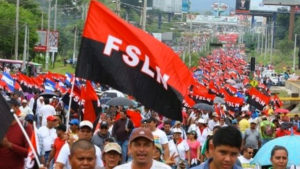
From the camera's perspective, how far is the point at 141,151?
7.60 metres

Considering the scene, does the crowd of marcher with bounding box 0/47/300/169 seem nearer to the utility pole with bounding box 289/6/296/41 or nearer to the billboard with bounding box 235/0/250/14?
the utility pole with bounding box 289/6/296/41

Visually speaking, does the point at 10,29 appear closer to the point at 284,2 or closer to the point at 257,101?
the point at 257,101

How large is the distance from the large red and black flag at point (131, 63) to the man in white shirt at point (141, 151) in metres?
3.13

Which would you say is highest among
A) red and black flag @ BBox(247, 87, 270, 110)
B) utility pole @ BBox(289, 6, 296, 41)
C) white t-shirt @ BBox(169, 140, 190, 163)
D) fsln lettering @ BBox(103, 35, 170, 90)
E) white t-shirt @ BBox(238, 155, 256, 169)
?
fsln lettering @ BBox(103, 35, 170, 90)

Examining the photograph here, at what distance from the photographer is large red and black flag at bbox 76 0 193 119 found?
36.2ft

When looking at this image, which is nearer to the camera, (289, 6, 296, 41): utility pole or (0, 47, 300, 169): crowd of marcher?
(0, 47, 300, 169): crowd of marcher

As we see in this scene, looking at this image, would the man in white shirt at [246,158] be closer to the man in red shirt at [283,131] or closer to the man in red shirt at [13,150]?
the man in red shirt at [13,150]

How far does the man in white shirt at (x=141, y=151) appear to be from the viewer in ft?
24.8

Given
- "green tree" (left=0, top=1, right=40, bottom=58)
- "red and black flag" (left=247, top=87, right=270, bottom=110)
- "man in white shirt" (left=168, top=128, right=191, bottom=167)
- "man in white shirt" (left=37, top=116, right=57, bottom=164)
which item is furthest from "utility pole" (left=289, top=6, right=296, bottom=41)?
"man in white shirt" (left=37, top=116, right=57, bottom=164)

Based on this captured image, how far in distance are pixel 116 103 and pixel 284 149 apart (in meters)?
15.4

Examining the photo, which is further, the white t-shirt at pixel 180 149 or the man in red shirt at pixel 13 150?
the white t-shirt at pixel 180 149

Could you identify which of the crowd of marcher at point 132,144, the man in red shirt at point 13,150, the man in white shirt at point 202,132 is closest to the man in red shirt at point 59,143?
the crowd of marcher at point 132,144

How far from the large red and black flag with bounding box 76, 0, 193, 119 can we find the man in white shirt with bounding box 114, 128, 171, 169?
3.13 meters

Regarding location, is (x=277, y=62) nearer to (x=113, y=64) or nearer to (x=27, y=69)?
(x=27, y=69)
